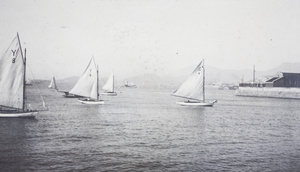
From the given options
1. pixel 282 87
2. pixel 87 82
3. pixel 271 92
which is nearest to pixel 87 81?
pixel 87 82

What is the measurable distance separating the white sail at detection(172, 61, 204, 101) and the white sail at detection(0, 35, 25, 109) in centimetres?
3561

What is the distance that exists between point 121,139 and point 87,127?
8.35 metres

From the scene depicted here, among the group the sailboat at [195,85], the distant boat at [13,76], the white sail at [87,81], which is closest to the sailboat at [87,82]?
the white sail at [87,81]

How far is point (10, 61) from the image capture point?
33750 mm

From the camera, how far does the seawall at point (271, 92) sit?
96188 mm

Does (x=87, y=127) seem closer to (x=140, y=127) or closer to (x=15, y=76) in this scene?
(x=140, y=127)

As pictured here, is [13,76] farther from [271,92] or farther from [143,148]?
[271,92]

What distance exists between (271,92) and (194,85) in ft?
190

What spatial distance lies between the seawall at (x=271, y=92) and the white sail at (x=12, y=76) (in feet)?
292

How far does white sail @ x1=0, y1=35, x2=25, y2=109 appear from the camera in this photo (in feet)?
110

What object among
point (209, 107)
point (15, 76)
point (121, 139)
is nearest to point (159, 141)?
point (121, 139)

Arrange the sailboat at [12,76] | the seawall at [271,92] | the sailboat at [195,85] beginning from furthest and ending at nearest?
the seawall at [271,92] → the sailboat at [195,85] → the sailboat at [12,76]

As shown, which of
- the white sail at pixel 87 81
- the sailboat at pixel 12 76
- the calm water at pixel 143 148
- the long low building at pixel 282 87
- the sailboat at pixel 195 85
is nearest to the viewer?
the calm water at pixel 143 148

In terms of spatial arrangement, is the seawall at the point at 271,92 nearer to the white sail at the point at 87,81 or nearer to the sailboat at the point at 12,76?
the white sail at the point at 87,81
